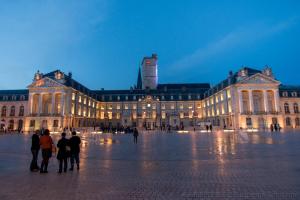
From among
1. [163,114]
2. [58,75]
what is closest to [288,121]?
[163,114]

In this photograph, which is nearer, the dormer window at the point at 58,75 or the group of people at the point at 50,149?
the group of people at the point at 50,149

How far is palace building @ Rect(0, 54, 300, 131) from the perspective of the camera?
6247cm

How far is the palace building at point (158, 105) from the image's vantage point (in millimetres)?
62469

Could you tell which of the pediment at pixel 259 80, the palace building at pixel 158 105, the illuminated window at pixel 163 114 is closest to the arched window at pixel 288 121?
the palace building at pixel 158 105

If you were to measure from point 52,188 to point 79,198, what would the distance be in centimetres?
146

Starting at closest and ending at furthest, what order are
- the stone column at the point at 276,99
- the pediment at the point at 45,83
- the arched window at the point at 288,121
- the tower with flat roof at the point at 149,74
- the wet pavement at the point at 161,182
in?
the wet pavement at the point at 161,182 → the stone column at the point at 276,99 → the pediment at the point at 45,83 → the arched window at the point at 288,121 → the tower with flat roof at the point at 149,74

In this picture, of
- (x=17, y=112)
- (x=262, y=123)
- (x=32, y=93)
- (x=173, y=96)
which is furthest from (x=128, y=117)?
(x=262, y=123)

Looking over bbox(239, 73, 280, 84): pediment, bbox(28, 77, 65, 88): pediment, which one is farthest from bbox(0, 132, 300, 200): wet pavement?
bbox(28, 77, 65, 88): pediment

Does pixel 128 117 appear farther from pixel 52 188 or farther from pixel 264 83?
pixel 52 188

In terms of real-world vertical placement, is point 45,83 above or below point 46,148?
above

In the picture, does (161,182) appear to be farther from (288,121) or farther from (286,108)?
(286,108)

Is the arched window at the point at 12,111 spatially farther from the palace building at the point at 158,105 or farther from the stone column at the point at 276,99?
the stone column at the point at 276,99

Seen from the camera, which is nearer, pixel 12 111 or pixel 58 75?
pixel 58 75

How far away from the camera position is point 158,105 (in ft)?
289
